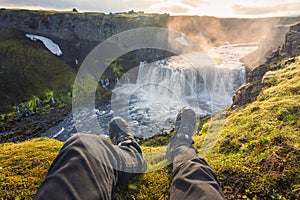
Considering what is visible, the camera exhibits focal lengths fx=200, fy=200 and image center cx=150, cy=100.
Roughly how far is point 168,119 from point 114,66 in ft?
84.5

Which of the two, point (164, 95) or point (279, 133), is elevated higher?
point (279, 133)

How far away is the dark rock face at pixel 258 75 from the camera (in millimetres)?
9008

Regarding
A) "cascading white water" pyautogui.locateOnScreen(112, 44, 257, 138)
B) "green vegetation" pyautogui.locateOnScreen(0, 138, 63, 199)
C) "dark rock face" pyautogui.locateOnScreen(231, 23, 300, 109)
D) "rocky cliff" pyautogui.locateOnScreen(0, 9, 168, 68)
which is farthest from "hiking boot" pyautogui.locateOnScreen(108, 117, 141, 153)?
"rocky cliff" pyautogui.locateOnScreen(0, 9, 168, 68)

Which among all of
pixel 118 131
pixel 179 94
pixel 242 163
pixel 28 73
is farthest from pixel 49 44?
pixel 242 163

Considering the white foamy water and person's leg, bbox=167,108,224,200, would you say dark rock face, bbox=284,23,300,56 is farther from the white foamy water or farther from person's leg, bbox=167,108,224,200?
person's leg, bbox=167,108,224,200

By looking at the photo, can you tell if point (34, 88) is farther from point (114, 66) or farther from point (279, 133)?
point (279, 133)

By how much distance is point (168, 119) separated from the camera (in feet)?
64.7

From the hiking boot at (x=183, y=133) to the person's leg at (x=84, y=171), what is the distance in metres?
1.50

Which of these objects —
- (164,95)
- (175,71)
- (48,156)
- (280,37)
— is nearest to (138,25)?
(175,71)

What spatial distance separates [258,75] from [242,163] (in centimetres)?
816

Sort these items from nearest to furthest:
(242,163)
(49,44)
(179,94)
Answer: (242,163) → (179,94) → (49,44)

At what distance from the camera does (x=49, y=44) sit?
47.6 meters

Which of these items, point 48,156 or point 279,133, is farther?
point 48,156

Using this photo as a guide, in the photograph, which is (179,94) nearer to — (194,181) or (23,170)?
(23,170)
